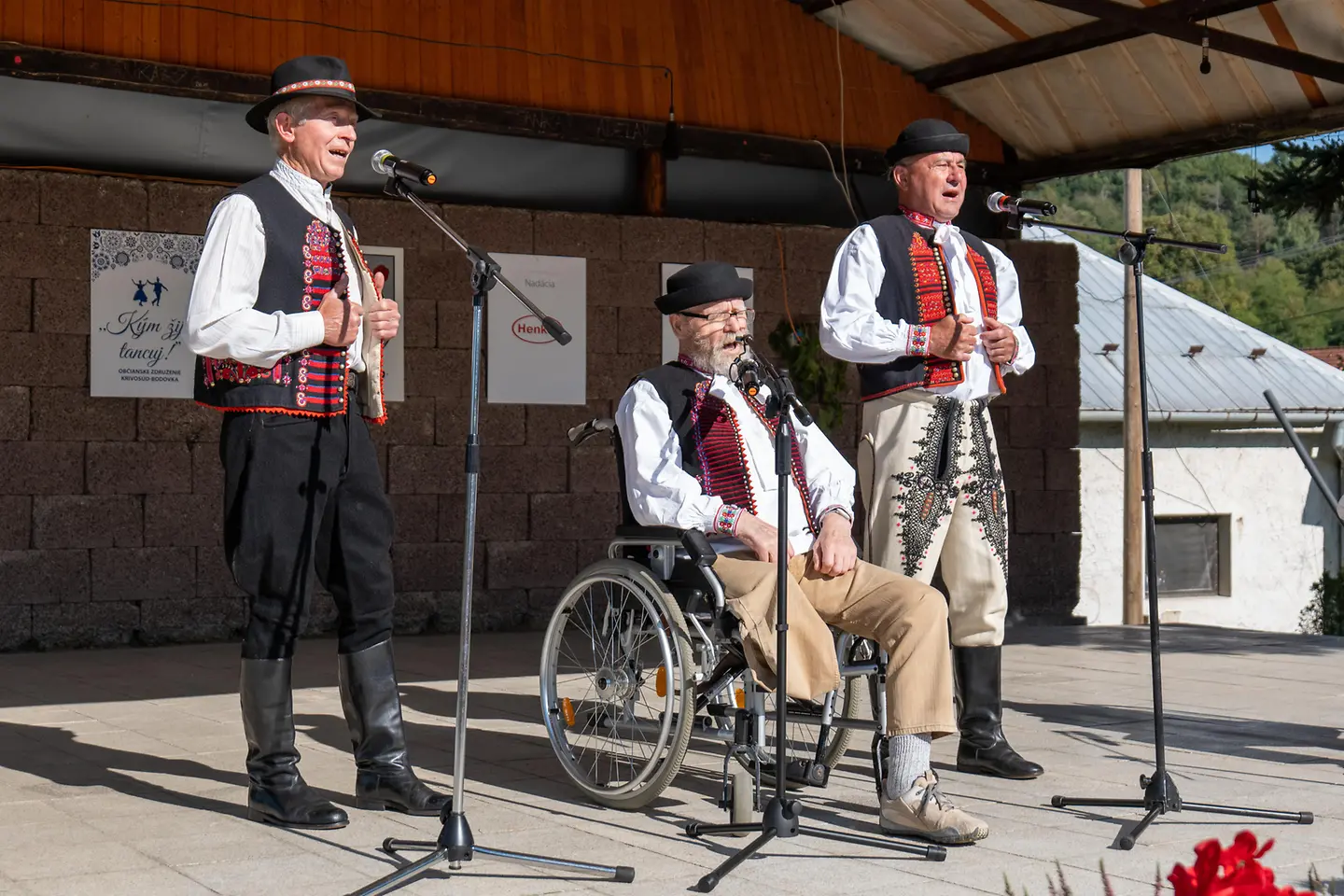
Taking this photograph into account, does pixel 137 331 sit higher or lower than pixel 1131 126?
lower

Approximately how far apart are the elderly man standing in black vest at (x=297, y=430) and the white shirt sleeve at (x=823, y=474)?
1103 millimetres

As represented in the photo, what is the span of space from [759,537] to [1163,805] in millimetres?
1161

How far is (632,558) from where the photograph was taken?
166 inches

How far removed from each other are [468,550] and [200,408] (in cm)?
488

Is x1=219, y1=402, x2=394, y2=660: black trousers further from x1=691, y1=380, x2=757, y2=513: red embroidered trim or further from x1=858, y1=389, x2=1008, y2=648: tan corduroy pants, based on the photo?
x1=858, y1=389, x2=1008, y2=648: tan corduroy pants

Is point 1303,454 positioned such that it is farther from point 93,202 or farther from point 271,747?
point 93,202

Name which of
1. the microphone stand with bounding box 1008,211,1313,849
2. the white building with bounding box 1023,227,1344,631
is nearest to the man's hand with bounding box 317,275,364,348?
the microphone stand with bounding box 1008,211,1313,849

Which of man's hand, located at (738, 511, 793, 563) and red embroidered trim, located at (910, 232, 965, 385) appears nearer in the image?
man's hand, located at (738, 511, 793, 563)

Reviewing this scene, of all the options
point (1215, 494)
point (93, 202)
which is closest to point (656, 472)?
point (93, 202)

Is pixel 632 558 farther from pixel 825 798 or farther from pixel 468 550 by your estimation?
pixel 468 550

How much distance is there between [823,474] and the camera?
4199mm

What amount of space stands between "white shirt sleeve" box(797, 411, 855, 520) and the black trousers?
1102 millimetres

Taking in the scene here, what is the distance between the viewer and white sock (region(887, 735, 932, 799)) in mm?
3654

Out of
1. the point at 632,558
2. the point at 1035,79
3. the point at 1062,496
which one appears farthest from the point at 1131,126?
the point at 632,558
